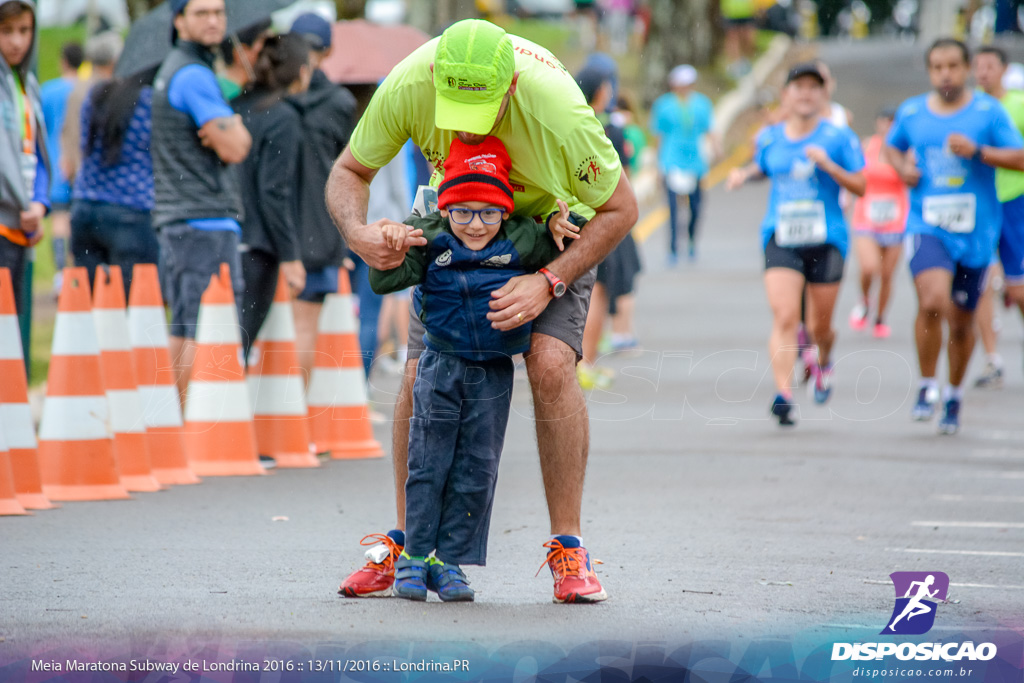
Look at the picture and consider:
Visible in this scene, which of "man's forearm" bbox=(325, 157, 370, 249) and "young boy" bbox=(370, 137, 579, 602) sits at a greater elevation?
"man's forearm" bbox=(325, 157, 370, 249)

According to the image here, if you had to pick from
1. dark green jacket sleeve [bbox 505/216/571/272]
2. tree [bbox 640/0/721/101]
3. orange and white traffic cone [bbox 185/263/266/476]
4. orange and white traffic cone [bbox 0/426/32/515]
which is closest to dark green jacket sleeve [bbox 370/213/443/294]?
dark green jacket sleeve [bbox 505/216/571/272]

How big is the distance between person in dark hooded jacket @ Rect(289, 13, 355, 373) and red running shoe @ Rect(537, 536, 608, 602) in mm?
3847

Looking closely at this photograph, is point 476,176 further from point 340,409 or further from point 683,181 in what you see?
point 683,181

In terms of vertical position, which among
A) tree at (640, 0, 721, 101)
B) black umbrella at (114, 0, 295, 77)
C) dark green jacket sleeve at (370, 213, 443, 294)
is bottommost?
dark green jacket sleeve at (370, 213, 443, 294)

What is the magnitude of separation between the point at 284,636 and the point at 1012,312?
1404 centimetres

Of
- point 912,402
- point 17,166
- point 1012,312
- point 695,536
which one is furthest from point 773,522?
point 1012,312

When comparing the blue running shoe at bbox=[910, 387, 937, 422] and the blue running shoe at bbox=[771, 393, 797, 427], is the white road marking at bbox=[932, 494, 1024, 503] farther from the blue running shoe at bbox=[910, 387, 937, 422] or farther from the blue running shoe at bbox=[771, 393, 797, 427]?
the blue running shoe at bbox=[910, 387, 937, 422]

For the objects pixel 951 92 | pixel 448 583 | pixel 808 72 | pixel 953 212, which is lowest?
pixel 448 583

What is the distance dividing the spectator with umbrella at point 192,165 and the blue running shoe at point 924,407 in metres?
4.51

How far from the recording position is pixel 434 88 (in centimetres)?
446

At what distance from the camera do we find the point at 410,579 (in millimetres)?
4570

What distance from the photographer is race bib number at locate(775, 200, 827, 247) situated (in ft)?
30.3

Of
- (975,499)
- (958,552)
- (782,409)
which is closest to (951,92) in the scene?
(782,409)

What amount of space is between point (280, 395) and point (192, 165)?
131cm
